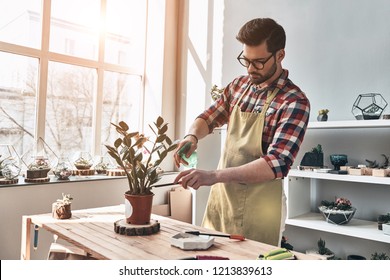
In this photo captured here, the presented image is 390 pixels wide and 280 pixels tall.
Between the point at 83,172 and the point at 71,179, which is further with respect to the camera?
the point at 83,172

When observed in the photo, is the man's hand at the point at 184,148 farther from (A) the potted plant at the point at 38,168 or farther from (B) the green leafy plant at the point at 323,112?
(A) the potted plant at the point at 38,168

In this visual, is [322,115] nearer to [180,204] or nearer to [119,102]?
[180,204]

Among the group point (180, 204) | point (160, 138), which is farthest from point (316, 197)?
point (160, 138)

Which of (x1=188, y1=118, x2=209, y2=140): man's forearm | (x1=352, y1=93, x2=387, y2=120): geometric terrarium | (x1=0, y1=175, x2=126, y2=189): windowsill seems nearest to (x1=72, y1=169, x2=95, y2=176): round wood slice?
(x1=0, y1=175, x2=126, y2=189): windowsill

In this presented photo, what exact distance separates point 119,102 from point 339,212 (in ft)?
7.13

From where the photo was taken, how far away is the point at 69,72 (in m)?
2.95

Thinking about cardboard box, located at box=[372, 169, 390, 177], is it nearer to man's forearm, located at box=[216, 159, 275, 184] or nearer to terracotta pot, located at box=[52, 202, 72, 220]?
man's forearm, located at box=[216, 159, 275, 184]

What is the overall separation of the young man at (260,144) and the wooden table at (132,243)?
24cm

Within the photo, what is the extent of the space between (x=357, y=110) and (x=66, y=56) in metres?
2.27

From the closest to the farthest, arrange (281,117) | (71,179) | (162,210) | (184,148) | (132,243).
Result: (132,243) → (281,117) → (184,148) → (71,179) → (162,210)

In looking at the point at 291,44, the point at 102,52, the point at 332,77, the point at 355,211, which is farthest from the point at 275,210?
the point at 102,52

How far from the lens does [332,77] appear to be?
2.42m

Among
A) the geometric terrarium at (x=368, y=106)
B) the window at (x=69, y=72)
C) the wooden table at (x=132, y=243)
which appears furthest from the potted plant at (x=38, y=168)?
the geometric terrarium at (x=368, y=106)
